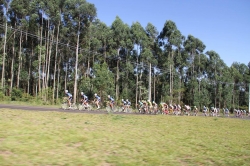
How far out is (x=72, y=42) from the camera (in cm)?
6494

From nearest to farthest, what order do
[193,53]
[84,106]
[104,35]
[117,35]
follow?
[84,106] < [104,35] < [117,35] < [193,53]

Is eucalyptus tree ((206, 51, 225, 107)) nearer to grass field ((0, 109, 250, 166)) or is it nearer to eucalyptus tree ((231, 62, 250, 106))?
eucalyptus tree ((231, 62, 250, 106))

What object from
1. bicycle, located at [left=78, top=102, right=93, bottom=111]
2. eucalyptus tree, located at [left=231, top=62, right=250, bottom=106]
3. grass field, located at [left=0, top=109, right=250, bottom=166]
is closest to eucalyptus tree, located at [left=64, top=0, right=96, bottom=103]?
bicycle, located at [left=78, top=102, right=93, bottom=111]

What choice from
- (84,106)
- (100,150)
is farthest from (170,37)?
(100,150)

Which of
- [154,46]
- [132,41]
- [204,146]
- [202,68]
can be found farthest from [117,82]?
[204,146]

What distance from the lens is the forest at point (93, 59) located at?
54.0m

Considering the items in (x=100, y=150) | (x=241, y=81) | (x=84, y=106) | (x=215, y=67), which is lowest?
(x=100, y=150)

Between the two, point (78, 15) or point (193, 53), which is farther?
point (193, 53)

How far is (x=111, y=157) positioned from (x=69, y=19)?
53.7 meters

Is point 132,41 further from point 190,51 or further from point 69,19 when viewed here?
point 190,51

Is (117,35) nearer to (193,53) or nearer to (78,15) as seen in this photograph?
(78,15)

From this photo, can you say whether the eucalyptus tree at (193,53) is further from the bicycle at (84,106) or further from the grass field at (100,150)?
the grass field at (100,150)

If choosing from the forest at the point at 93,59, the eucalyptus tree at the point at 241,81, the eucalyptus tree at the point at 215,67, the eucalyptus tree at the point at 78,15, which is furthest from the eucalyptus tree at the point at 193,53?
the eucalyptus tree at the point at 78,15

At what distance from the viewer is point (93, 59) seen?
234 ft
